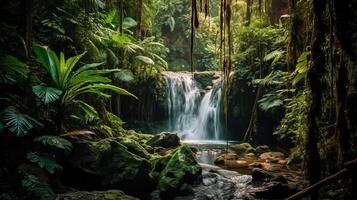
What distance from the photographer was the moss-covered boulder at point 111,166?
5.34m

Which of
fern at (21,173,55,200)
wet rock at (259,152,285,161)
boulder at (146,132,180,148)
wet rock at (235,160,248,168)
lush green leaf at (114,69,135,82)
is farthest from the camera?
lush green leaf at (114,69,135,82)

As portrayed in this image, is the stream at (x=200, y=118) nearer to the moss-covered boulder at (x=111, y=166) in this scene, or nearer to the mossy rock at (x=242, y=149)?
the mossy rock at (x=242, y=149)

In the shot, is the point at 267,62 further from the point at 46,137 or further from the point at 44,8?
the point at 46,137

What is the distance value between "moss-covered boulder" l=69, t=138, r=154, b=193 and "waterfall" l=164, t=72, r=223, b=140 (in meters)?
8.00

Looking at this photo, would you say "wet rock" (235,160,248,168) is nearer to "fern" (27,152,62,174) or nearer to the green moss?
"fern" (27,152,62,174)

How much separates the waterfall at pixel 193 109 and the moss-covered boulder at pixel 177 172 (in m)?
7.16

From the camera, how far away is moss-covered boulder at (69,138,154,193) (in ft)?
17.5

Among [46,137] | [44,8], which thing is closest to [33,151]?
[46,137]

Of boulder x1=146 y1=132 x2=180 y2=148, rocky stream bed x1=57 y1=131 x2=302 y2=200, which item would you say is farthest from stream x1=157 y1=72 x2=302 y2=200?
rocky stream bed x1=57 y1=131 x2=302 y2=200

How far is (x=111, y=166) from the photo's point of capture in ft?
18.2

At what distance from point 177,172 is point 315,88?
3.25 m

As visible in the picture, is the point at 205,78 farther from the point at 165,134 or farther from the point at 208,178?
the point at 208,178

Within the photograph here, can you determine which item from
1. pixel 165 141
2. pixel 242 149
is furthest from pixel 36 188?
pixel 242 149

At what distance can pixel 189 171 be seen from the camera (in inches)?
238
